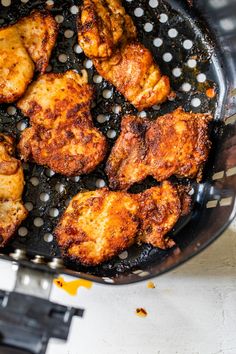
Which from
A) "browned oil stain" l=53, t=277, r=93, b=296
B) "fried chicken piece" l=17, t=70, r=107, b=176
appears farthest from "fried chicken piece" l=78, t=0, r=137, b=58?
"browned oil stain" l=53, t=277, r=93, b=296

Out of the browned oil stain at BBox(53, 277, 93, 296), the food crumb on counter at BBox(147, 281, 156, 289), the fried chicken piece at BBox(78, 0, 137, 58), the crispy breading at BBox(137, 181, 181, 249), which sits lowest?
the browned oil stain at BBox(53, 277, 93, 296)

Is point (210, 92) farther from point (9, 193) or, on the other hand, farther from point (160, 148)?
point (9, 193)

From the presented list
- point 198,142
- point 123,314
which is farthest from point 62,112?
point 123,314

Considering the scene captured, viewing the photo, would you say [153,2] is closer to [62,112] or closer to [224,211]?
[62,112]

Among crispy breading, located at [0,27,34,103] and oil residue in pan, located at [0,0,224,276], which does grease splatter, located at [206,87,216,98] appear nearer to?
oil residue in pan, located at [0,0,224,276]

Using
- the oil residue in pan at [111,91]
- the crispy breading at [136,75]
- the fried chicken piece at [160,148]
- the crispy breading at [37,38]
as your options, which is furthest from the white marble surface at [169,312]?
the crispy breading at [37,38]

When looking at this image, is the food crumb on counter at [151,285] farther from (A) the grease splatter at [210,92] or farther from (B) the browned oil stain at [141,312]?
(A) the grease splatter at [210,92]

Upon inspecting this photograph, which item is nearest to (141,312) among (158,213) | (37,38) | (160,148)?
(158,213)
